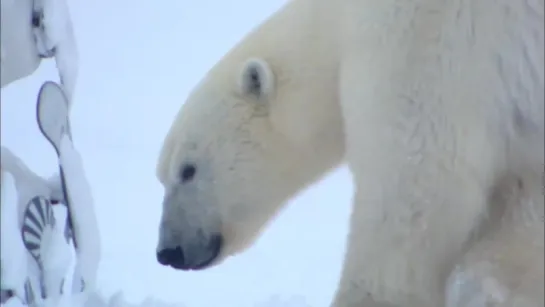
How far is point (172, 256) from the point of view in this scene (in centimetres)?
105

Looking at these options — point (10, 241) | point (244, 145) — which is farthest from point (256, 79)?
point (10, 241)

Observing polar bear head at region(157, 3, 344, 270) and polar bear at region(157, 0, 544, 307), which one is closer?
polar bear at region(157, 0, 544, 307)

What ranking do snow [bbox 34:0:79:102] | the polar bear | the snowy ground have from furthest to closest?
the snowy ground → snow [bbox 34:0:79:102] → the polar bear

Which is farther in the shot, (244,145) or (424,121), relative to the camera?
(244,145)

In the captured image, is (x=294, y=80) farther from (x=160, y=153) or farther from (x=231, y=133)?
(x=160, y=153)

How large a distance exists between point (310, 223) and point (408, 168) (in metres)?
0.34

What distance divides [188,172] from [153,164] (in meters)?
0.07

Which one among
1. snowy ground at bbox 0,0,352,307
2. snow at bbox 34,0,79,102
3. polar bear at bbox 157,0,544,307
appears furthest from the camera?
snowy ground at bbox 0,0,352,307

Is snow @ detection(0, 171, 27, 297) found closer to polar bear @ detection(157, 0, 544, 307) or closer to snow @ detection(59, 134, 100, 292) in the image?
snow @ detection(59, 134, 100, 292)

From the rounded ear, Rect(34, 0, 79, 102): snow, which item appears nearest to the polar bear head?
the rounded ear

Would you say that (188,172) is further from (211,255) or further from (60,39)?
(60,39)

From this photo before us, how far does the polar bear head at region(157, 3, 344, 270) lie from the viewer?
38.4 inches

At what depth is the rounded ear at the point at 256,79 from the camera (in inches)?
38.2

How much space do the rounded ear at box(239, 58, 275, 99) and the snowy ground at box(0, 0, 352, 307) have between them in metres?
0.12
